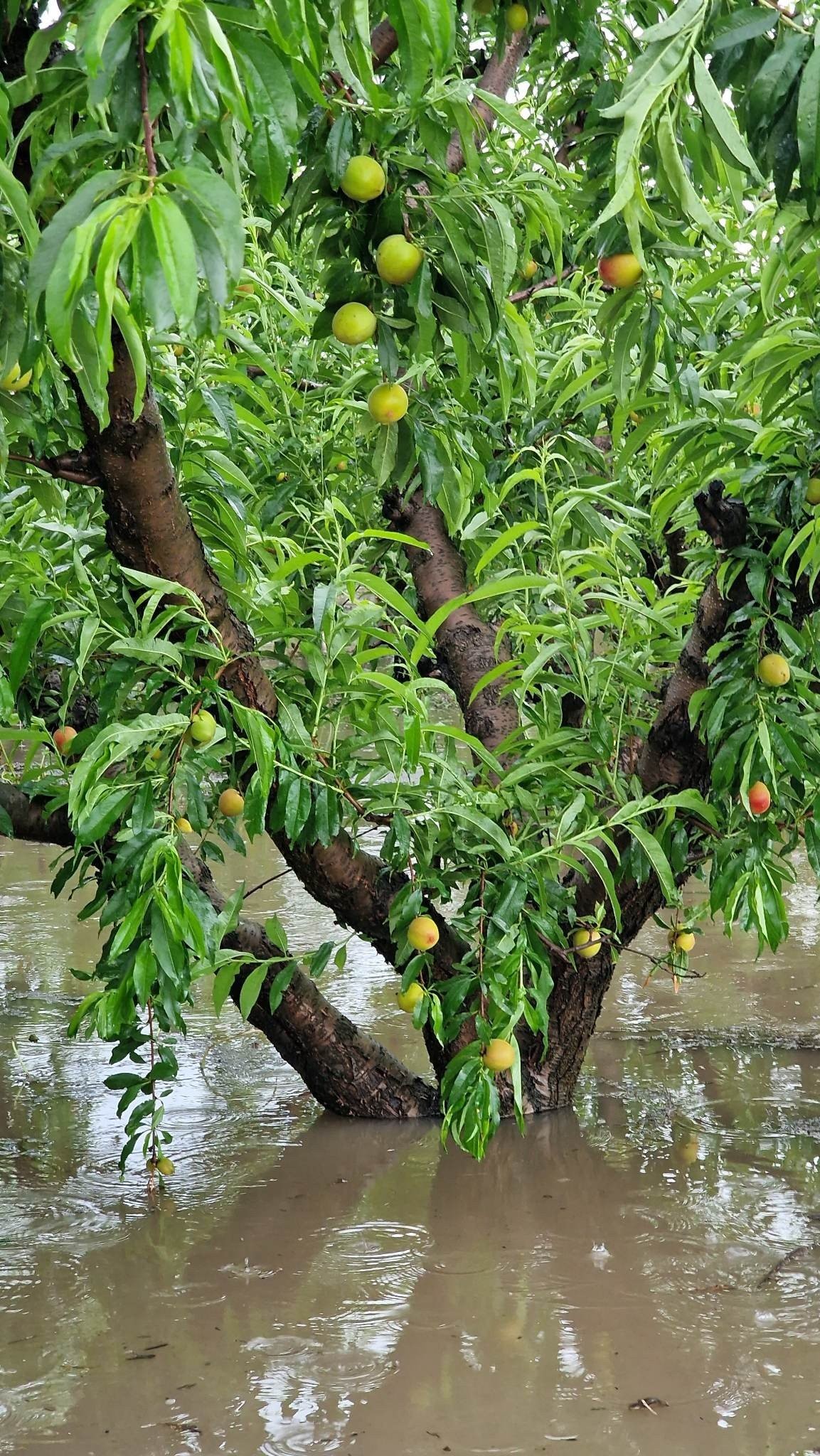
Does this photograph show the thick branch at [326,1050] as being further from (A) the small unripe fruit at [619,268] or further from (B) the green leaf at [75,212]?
(B) the green leaf at [75,212]

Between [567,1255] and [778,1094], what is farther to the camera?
[778,1094]

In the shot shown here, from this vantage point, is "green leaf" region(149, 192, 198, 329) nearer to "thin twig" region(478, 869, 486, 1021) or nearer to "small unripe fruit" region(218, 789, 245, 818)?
"small unripe fruit" region(218, 789, 245, 818)

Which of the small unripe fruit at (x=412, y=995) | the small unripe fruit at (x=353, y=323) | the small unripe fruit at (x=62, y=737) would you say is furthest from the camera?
the small unripe fruit at (x=62, y=737)

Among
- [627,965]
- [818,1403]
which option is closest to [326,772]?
[818,1403]

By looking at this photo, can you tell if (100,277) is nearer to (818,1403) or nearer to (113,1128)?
(818,1403)

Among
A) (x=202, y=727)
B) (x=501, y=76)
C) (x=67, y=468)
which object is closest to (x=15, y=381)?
(x=67, y=468)

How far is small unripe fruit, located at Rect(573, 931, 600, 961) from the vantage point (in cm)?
290

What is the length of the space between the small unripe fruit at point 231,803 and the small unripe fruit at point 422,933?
41 centimetres

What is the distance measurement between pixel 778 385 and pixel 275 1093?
7.65 ft

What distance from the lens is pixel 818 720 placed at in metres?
2.50

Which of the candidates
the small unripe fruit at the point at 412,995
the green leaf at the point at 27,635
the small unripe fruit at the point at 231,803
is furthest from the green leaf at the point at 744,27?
the small unripe fruit at the point at 412,995

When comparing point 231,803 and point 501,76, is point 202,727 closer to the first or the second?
point 231,803

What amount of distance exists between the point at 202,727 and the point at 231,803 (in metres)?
0.45

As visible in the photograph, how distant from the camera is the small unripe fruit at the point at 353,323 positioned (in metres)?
1.67
